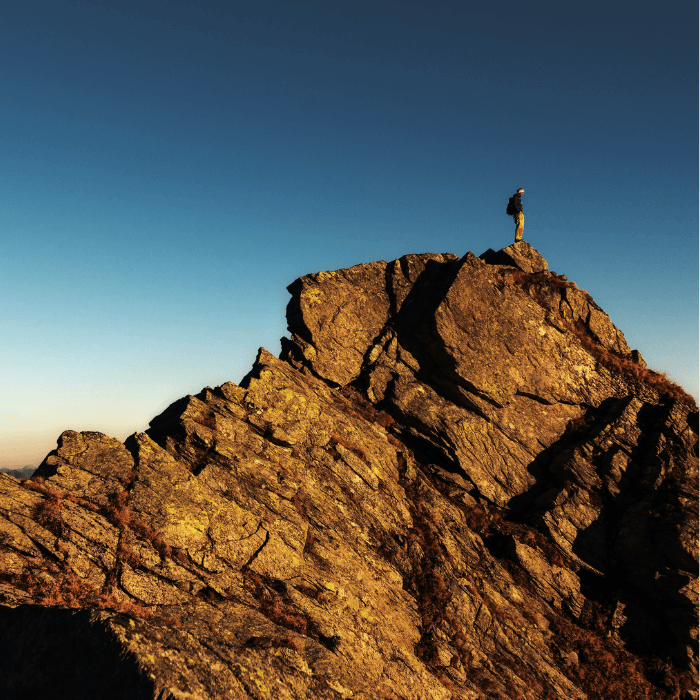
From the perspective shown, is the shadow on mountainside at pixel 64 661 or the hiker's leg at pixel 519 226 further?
the hiker's leg at pixel 519 226

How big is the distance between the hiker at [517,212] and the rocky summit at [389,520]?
3089 millimetres

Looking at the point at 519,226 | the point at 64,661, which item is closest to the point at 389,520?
the point at 64,661

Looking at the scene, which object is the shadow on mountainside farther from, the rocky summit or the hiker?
the hiker

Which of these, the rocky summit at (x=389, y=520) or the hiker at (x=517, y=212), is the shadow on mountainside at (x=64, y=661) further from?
the hiker at (x=517, y=212)

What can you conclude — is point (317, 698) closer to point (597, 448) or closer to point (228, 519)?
point (228, 519)

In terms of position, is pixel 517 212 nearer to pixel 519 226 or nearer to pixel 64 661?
pixel 519 226

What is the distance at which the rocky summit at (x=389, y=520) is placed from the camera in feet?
46.3

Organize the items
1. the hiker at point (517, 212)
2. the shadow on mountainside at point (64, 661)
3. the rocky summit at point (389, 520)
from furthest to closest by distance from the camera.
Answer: the hiker at point (517, 212)
the rocky summit at point (389, 520)
the shadow on mountainside at point (64, 661)

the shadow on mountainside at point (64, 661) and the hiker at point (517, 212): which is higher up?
the hiker at point (517, 212)

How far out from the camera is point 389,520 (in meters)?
25.3

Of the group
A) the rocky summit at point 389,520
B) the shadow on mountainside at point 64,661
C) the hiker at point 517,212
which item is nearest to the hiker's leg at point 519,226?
the hiker at point 517,212

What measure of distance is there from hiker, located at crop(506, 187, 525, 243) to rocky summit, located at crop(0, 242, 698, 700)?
3089mm

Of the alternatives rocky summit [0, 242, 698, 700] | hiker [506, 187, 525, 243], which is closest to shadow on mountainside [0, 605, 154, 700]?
rocky summit [0, 242, 698, 700]

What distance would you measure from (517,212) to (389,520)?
30280mm
